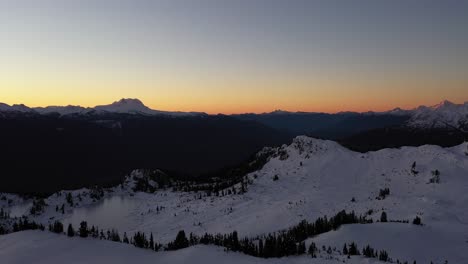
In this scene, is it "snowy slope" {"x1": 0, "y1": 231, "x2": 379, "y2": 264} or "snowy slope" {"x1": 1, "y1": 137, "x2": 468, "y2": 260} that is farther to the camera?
"snowy slope" {"x1": 1, "y1": 137, "x2": 468, "y2": 260}

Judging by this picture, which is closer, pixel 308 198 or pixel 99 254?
pixel 99 254

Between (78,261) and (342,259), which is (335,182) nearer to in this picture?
(342,259)

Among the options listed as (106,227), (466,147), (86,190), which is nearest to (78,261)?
(106,227)

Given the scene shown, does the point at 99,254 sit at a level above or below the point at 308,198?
above

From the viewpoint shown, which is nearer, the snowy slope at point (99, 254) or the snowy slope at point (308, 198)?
the snowy slope at point (99, 254)

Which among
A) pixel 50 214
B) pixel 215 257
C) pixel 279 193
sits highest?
pixel 215 257
